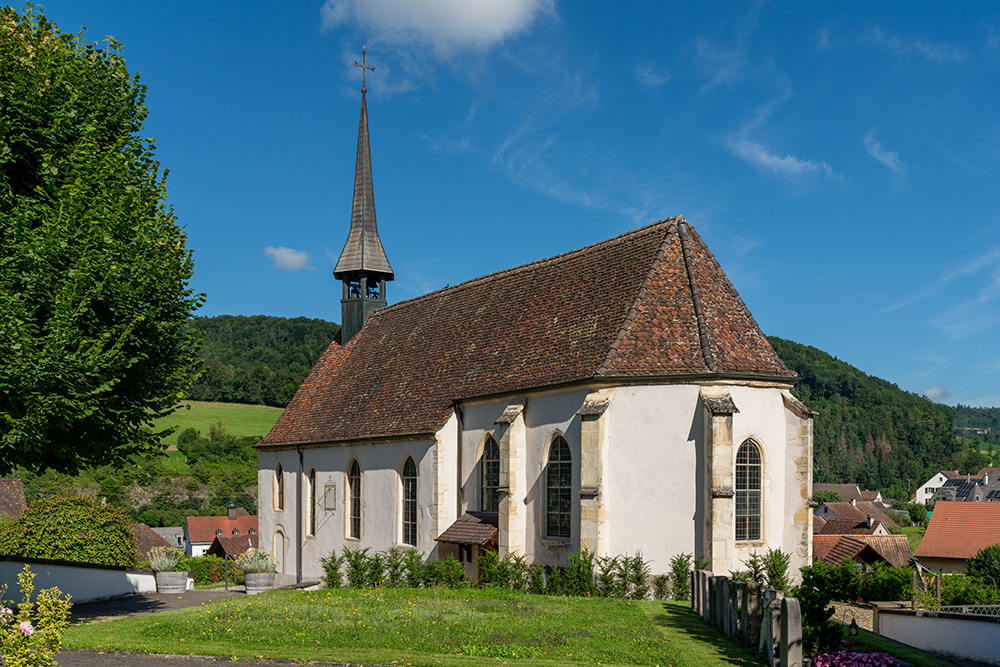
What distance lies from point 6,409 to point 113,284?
284 centimetres

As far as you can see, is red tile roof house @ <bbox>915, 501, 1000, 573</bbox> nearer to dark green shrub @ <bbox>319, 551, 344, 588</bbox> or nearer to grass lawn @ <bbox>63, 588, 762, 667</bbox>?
dark green shrub @ <bbox>319, 551, 344, 588</bbox>

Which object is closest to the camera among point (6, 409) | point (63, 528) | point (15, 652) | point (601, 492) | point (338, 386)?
point (15, 652)

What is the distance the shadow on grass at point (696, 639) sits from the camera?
42.9 feet

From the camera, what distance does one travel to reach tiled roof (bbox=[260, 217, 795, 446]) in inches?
893

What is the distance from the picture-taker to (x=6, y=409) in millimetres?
15305

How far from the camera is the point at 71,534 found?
27219 mm

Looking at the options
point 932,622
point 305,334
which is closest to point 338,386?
point 932,622

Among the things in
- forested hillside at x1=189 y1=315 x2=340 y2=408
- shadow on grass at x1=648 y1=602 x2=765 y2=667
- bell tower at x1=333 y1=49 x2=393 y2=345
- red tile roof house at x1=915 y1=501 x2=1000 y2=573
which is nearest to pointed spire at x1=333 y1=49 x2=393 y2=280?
bell tower at x1=333 y1=49 x2=393 y2=345

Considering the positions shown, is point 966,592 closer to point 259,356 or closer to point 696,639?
point 696,639

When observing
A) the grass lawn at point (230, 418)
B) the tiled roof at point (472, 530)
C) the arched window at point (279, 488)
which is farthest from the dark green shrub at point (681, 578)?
the grass lawn at point (230, 418)

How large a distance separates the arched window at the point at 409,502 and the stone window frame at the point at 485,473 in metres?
3.17

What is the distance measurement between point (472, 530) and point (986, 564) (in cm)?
3453

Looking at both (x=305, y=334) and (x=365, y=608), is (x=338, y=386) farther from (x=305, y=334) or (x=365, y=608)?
(x=305, y=334)

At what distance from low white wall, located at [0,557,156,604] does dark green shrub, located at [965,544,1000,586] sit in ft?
133
